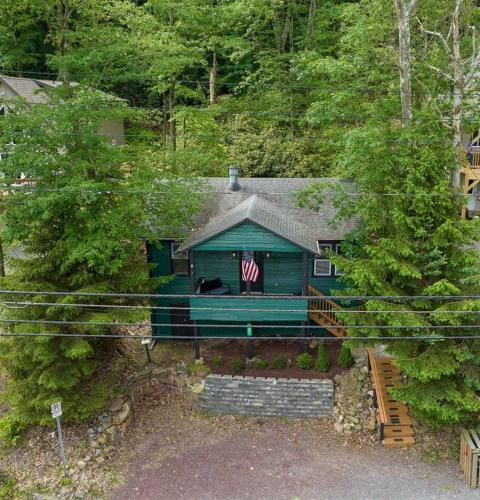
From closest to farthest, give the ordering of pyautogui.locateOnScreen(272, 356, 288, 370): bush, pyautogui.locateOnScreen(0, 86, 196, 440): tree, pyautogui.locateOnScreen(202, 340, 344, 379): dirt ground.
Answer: pyautogui.locateOnScreen(0, 86, 196, 440): tree, pyautogui.locateOnScreen(202, 340, 344, 379): dirt ground, pyautogui.locateOnScreen(272, 356, 288, 370): bush

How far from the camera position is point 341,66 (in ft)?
61.2

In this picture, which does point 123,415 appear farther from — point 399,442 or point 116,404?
point 399,442

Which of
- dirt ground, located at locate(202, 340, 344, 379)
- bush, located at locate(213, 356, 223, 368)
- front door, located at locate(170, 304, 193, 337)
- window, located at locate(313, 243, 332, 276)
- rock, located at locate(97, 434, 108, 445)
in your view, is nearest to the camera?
rock, located at locate(97, 434, 108, 445)

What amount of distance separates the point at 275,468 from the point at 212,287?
698 centimetres

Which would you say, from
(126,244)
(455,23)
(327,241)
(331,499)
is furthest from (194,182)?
(331,499)

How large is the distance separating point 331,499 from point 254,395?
14.3ft

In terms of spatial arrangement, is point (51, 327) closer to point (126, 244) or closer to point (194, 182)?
point (126, 244)

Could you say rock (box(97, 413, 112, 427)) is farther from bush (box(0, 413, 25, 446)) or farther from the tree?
bush (box(0, 413, 25, 446))

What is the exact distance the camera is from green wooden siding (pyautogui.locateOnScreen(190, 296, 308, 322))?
54.7 ft

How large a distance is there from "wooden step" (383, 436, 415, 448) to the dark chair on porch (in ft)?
→ 24.9

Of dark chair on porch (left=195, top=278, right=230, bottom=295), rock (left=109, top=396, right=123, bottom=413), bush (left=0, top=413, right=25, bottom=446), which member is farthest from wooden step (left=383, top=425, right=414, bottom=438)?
bush (left=0, top=413, right=25, bottom=446)

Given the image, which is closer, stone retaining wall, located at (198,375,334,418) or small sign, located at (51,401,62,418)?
small sign, located at (51,401,62,418)

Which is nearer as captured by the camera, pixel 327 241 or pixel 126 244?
pixel 126 244

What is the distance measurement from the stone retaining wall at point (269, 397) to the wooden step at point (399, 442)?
81.3 inches
